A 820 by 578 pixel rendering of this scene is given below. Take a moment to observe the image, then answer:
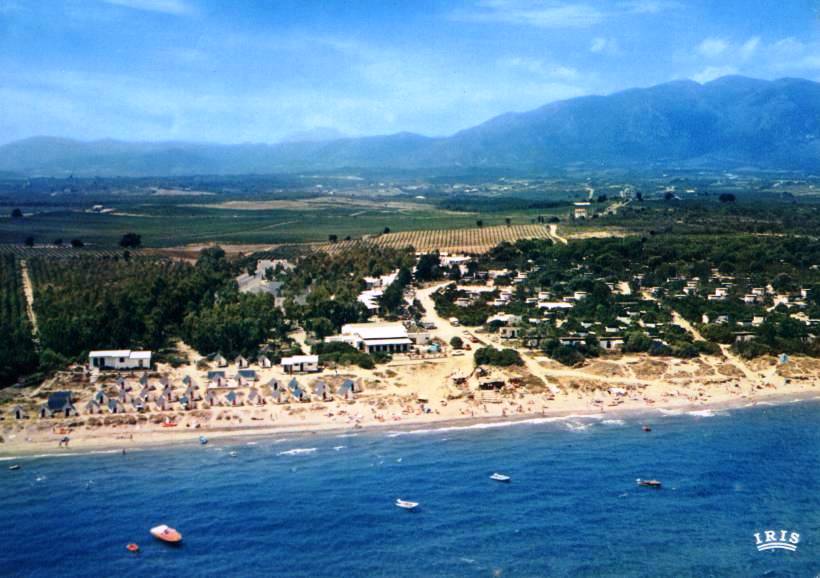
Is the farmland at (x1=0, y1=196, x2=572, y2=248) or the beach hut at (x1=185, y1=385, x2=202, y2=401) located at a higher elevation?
the farmland at (x1=0, y1=196, x2=572, y2=248)

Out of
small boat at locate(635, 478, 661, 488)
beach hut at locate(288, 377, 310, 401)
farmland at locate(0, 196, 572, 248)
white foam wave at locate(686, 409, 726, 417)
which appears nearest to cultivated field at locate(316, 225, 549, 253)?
farmland at locate(0, 196, 572, 248)

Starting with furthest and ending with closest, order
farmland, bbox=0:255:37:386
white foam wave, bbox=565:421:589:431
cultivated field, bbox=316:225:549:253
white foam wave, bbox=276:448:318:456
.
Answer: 1. cultivated field, bbox=316:225:549:253
2. farmland, bbox=0:255:37:386
3. white foam wave, bbox=565:421:589:431
4. white foam wave, bbox=276:448:318:456

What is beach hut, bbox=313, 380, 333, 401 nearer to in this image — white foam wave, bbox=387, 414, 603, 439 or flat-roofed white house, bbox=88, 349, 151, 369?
white foam wave, bbox=387, 414, 603, 439

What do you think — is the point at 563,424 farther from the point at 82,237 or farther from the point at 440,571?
the point at 82,237

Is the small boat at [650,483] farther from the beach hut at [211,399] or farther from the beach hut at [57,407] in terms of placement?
the beach hut at [57,407]

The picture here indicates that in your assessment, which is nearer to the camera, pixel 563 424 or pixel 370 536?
pixel 370 536

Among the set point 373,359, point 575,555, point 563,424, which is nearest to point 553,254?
point 373,359
